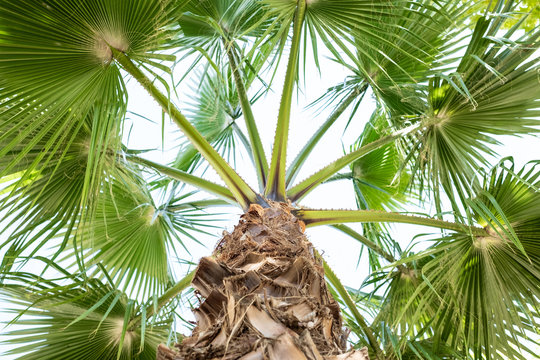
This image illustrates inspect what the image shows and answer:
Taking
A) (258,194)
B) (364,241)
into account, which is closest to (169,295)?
(258,194)

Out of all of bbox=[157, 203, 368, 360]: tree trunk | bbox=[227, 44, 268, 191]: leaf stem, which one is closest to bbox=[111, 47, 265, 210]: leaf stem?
bbox=[227, 44, 268, 191]: leaf stem

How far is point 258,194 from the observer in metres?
2.65

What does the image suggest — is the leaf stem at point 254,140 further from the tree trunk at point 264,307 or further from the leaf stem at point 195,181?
the tree trunk at point 264,307

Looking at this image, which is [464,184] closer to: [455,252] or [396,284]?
[455,252]

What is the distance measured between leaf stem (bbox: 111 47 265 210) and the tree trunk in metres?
0.47

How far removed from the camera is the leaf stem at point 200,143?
2350mm

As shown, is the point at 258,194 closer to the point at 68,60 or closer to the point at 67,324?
the point at 68,60

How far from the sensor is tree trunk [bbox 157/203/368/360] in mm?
1486

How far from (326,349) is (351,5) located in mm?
1789

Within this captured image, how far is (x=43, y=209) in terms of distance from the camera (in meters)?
2.88

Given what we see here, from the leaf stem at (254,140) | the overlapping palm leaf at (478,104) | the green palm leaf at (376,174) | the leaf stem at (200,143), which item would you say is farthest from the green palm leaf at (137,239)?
the overlapping palm leaf at (478,104)

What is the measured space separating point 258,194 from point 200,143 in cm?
39

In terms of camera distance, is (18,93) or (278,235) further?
(18,93)

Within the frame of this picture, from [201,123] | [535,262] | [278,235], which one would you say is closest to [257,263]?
[278,235]
